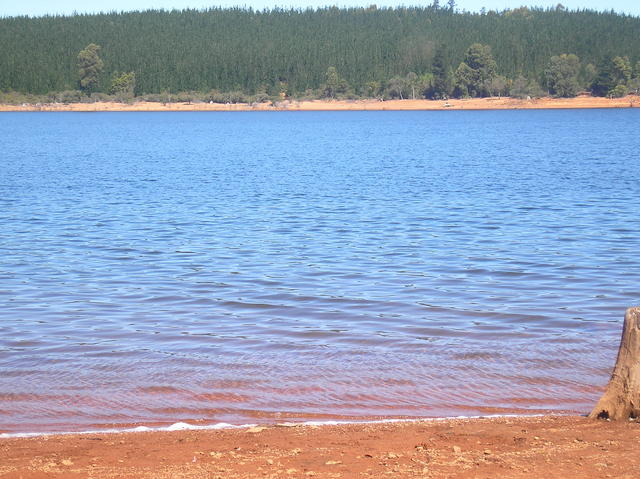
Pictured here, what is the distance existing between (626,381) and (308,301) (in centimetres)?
702

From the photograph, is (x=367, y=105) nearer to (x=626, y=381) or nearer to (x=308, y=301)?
(x=308, y=301)

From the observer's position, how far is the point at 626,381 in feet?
24.2

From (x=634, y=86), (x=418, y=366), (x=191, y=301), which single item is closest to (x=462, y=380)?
(x=418, y=366)

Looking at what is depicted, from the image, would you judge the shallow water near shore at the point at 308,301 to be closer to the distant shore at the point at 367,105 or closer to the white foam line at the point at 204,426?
the white foam line at the point at 204,426

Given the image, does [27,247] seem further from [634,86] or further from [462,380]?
[634,86]

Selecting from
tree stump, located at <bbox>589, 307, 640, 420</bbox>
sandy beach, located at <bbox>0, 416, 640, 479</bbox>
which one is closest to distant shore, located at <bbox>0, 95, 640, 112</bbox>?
tree stump, located at <bbox>589, 307, 640, 420</bbox>

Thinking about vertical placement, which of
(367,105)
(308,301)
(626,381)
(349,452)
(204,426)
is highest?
(367,105)

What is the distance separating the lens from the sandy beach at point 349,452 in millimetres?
6117

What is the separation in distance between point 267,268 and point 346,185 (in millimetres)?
18689

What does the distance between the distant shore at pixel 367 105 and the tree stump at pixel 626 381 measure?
534 ft

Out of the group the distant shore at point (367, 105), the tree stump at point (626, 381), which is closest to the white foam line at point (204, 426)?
the tree stump at point (626, 381)

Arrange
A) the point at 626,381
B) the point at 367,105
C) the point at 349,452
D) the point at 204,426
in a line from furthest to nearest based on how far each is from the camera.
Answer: the point at 367,105 < the point at 204,426 < the point at 626,381 < the point at 349,452

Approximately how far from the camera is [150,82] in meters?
191

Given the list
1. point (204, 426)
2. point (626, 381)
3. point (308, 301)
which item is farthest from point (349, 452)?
point (308, 301)
